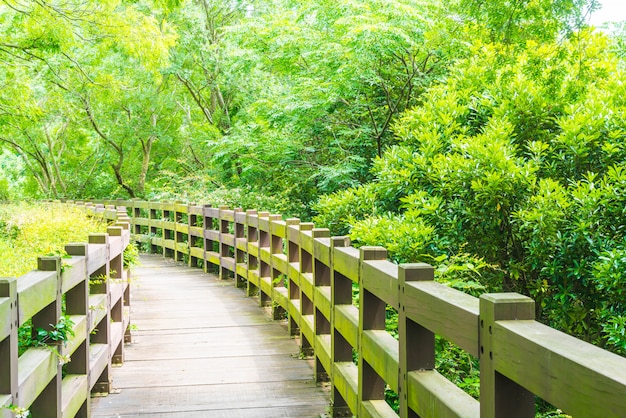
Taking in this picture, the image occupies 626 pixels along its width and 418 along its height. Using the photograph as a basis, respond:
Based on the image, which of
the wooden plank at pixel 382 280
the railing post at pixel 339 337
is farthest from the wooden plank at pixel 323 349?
the wooden plank at pixel 382 280

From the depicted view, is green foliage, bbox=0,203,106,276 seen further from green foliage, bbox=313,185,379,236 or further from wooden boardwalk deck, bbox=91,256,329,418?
green foliage, bbox=313,185,379,236

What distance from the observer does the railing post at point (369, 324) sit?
13.4ft

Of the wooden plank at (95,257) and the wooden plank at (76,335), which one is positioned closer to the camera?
the wooden plank at (76,335)

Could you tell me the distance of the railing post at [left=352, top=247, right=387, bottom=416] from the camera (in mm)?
4082

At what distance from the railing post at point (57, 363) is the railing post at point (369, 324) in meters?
1.73

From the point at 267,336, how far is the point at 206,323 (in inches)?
39.3

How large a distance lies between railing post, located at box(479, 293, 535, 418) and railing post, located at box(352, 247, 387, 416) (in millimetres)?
1903

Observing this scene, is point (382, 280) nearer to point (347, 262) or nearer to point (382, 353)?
point (382, 353)

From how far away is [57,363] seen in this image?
151 inches

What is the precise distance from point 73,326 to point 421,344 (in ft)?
7.51

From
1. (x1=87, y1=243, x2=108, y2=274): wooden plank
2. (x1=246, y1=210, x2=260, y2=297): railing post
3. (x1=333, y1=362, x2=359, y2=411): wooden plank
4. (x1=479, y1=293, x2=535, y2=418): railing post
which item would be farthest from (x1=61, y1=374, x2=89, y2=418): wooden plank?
(x1=246, y1=210, x2=260, y2=297): railing post

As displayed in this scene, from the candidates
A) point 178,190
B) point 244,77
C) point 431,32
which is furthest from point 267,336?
point 244,77

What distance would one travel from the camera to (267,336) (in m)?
7.49

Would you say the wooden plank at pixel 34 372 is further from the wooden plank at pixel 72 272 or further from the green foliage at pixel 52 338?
the wooden plank at pixel 72 272
